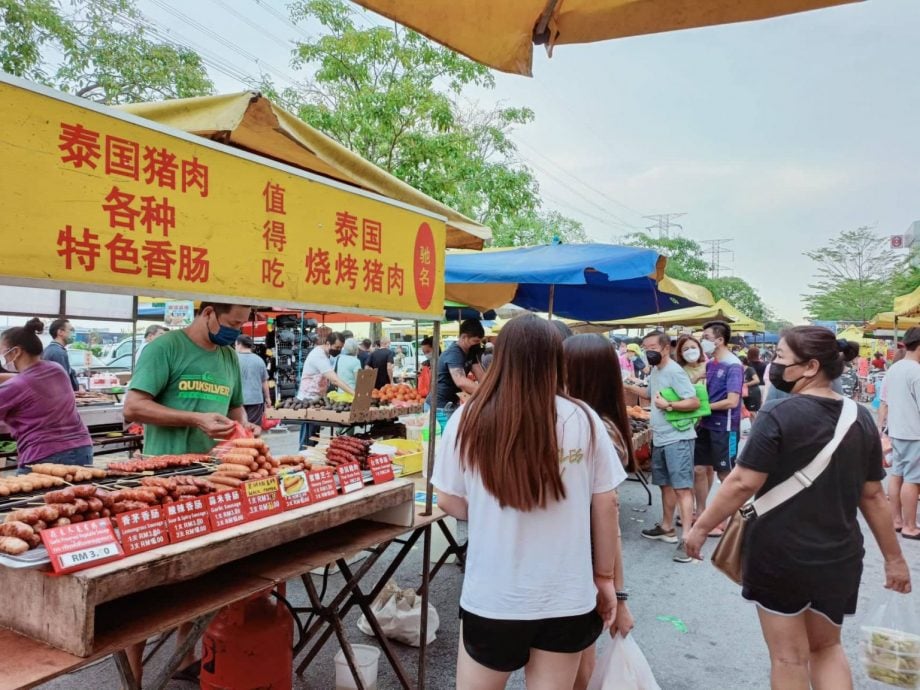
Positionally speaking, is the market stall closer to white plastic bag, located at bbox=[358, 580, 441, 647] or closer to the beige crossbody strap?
white plastic bag, located at bbox=[358, 580, 441, 647]

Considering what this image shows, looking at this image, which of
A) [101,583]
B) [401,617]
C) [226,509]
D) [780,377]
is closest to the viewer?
[101,583]

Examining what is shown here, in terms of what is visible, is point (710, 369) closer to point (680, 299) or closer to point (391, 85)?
point (680, 299)

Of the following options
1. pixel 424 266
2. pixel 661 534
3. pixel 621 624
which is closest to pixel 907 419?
pixel 661 534

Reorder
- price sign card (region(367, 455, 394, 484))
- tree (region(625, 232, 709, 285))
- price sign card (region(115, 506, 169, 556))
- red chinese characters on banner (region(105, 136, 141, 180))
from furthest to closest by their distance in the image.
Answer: tree (region(625, 232, 709, 285)), price sign card (region(367, 455, 394, 484)), price sign card (region(115, 506, 169, 556)), red chinese characters on banner (region(105, 136, 141, 180))

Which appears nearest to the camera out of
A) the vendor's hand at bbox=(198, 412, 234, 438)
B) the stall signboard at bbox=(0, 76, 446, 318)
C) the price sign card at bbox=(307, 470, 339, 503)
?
the stall signboard at bbox=(0, 76, 446, 318)

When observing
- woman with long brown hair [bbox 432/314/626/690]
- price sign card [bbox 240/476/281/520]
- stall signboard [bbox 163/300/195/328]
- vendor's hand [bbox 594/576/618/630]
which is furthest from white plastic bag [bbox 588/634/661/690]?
stall signboard [bbox 163/300/195/328]

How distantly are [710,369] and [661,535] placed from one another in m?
1.84

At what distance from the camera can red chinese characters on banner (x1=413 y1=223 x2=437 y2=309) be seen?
3.11 meters

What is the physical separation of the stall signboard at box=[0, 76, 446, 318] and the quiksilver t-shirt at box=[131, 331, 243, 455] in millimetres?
1213

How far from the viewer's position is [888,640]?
3.16 meters

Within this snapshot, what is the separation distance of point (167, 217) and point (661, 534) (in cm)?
577

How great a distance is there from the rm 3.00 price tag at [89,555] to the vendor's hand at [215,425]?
1369mm

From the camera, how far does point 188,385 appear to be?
3.28m

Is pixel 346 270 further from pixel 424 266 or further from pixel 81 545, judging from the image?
pixel 81 545
